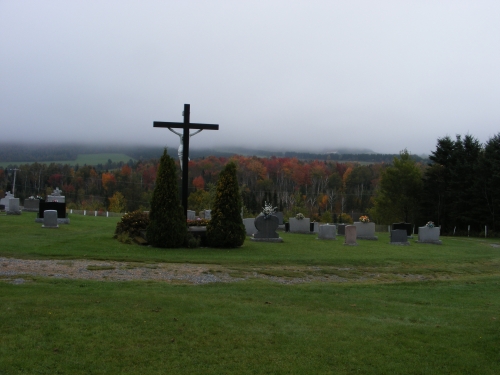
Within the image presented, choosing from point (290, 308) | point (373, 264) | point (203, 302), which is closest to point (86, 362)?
point (203, 302)

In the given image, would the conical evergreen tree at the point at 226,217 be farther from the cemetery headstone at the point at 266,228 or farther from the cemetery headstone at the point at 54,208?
the cemetery headstone at the point at 54,208

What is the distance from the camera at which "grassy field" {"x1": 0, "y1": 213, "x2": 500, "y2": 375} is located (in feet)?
19.8

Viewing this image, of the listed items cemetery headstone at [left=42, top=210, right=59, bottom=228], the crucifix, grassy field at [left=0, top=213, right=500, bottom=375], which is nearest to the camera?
grassy field at [left=0, top=213, right=500, bottom=375]

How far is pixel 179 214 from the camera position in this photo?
18969 mm

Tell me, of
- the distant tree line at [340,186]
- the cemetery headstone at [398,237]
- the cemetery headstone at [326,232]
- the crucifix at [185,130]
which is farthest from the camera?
the distant tree line at [340,186]

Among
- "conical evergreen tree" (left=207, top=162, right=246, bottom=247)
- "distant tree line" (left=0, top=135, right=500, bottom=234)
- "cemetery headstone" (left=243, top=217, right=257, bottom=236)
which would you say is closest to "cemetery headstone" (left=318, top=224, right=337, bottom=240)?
"cemetery headstone" (left=243, top=217, right=257, bottom=236)

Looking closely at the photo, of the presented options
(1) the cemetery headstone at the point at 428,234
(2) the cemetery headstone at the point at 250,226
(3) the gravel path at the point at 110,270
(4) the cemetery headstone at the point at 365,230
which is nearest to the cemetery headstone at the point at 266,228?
(2) the cemetery headstone at the point at 250,226

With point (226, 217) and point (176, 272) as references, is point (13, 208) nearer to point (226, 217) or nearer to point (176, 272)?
point (226, 217)

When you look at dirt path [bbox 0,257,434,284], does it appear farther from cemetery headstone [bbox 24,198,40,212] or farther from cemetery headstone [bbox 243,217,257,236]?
cemetery headstone [bbox 24,198,40,212]

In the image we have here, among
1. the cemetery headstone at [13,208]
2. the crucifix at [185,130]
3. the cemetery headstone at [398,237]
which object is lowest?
the cemetery headstone at [398,237]

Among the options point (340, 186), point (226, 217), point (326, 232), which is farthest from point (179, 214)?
point (340, 186)

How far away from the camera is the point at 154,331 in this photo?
6961 millimetres

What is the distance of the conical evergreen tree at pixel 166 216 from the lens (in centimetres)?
1858

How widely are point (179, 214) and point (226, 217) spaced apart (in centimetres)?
186
